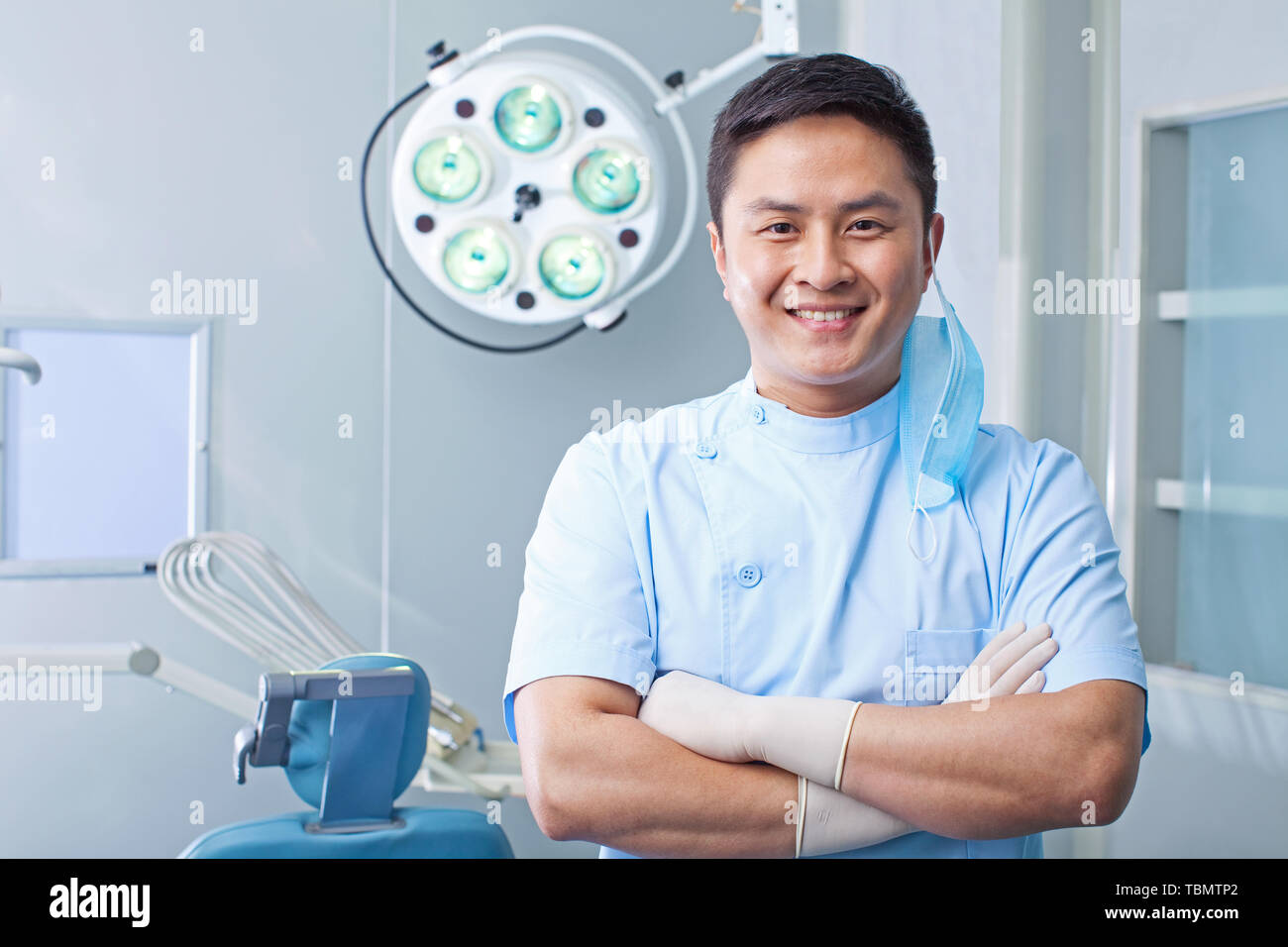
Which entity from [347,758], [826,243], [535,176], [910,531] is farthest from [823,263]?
[535,176]

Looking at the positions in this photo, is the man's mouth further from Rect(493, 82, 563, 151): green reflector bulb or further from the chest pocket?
Rect(493, 82, 563, 151): green reflector bulb

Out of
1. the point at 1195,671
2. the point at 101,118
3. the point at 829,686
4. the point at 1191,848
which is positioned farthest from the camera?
the point at 101,118

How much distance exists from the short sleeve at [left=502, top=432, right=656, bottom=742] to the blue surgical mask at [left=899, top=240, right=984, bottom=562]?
10.3 inches

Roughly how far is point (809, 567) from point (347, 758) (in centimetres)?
63

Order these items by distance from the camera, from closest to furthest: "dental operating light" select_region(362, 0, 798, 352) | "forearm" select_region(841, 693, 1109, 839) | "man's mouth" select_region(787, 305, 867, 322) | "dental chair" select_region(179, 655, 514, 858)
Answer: "forearm" select_region(841, 693, 1109, 839) → "man's mouth" select_region(787, 305, 867, 322) → "dental chair" select_region(179, 655, 514, 858) → "dental operating light" select_region(362, 0, 798, 352)

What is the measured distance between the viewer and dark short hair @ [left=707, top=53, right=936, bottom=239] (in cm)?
86

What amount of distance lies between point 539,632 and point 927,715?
0.31m

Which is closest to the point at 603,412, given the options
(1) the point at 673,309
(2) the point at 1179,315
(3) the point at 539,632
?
(1) the point at 673,309

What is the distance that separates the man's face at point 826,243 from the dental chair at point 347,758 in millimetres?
647

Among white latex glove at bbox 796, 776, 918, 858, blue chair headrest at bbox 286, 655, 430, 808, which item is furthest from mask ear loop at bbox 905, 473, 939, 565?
blue chair headrest at bbox 286, 655, 430, 808

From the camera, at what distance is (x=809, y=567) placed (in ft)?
3.00
